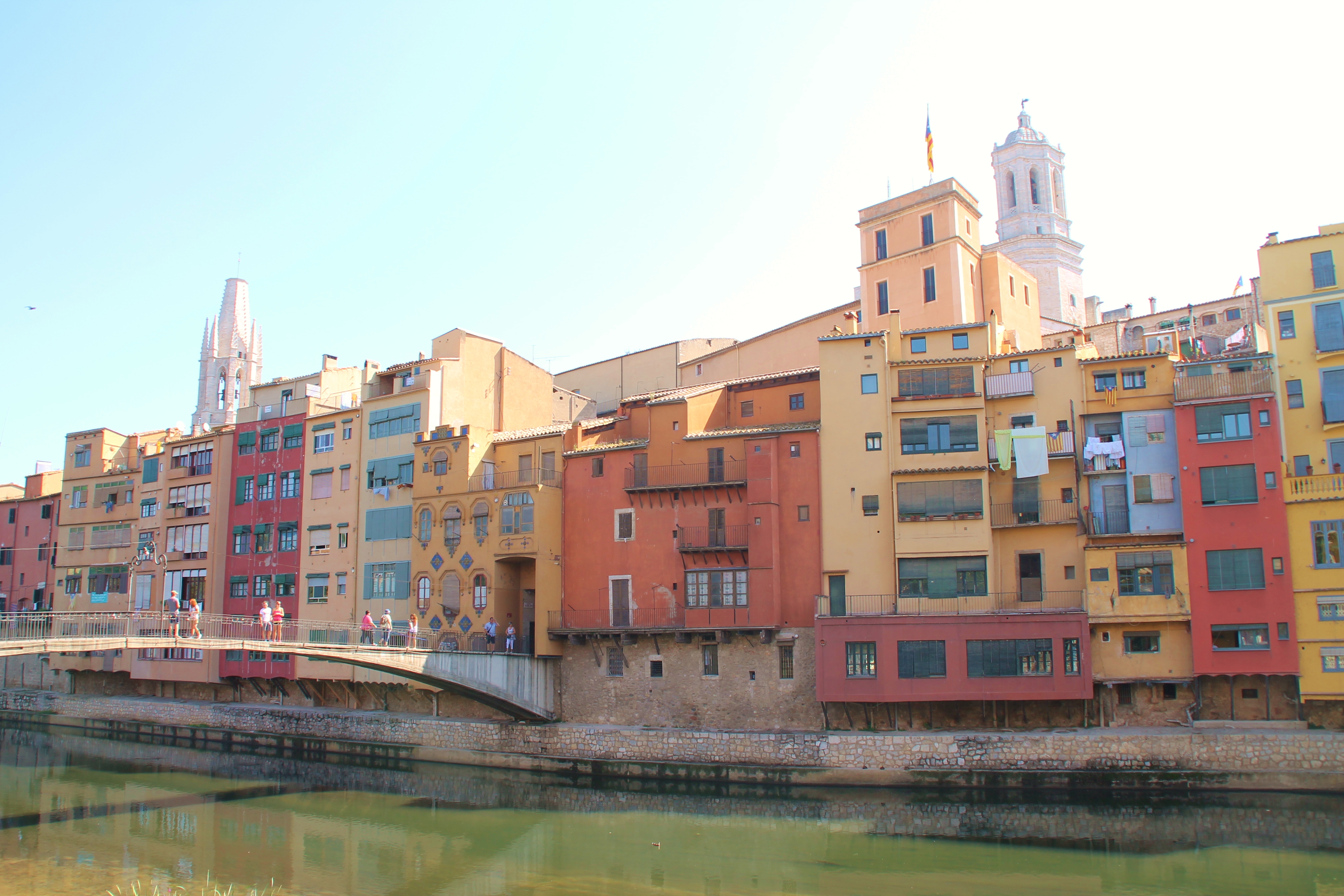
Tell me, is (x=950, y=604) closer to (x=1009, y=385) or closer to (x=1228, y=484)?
(x=1009, y=385)

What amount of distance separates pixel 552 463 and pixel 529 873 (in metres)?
19.8

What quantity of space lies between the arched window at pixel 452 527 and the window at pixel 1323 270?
33282mm

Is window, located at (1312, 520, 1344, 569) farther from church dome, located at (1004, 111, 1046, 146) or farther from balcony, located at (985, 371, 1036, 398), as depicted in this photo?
church dome, located at (1004, 111, 1046, 146)

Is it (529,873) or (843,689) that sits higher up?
(843,689)

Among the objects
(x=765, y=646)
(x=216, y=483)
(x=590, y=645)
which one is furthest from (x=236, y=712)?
(x=765, y=646)

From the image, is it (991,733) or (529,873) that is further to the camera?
(991,733)

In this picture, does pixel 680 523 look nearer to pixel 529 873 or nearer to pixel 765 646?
pixel 765 646

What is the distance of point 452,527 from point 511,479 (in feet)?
10.7

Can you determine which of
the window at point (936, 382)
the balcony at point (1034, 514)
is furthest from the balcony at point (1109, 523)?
the window at point (936, 382)

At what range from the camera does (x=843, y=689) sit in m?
35.4

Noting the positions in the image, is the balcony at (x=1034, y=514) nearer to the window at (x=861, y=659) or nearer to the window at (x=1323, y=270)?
the window at (x=861, y=659)

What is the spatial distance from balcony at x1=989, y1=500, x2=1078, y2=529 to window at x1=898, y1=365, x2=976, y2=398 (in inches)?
169

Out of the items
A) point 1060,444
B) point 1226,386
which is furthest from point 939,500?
point 1226,386

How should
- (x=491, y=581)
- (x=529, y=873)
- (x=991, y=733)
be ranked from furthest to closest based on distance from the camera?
(x=491, y=581) < (x=991, y=733) < (x=529, y=873)
